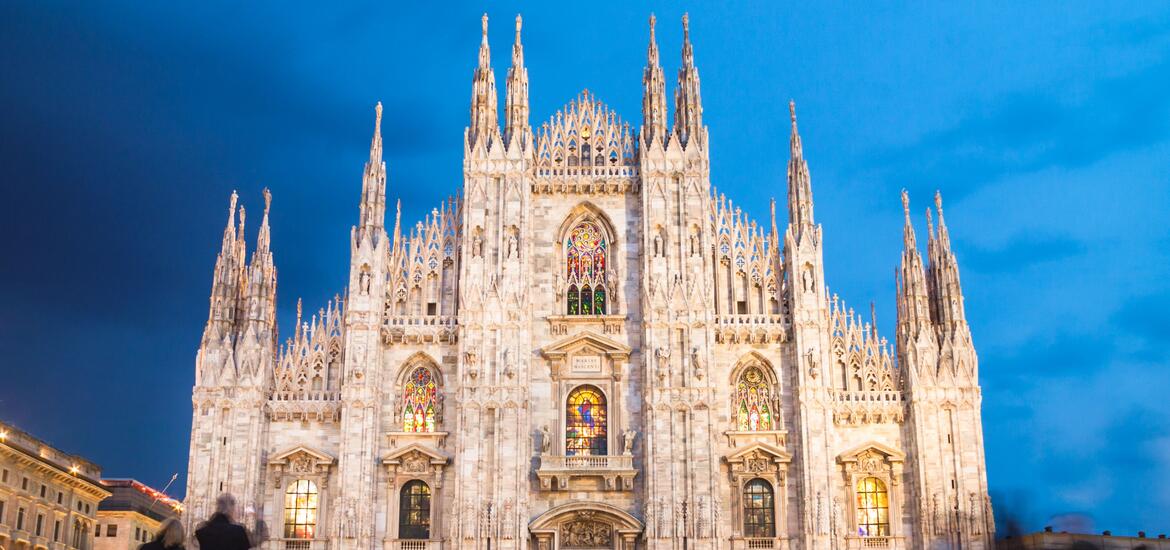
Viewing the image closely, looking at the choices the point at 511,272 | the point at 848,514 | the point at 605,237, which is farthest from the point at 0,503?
the point at 848,514

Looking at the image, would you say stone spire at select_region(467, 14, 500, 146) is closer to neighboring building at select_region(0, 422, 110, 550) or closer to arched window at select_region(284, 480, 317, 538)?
arched window at select_region(284, 480, 317, 538)

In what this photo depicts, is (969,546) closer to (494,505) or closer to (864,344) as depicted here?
(864,344)

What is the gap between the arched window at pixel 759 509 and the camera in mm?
43938

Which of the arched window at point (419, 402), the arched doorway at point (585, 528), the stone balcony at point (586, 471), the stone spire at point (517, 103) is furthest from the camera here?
the stone spire at point (517, 103)

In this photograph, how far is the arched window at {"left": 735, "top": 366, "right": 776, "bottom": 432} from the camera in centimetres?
4509

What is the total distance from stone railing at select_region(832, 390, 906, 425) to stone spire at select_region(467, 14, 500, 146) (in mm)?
16792

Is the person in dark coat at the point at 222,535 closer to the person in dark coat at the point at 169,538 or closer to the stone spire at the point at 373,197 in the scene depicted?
the person in dark coat at the point at 169,538

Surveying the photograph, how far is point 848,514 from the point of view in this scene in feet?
144

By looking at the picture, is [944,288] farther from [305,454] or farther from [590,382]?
[305,454]

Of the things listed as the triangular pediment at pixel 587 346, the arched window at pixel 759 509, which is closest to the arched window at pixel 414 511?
the triangular pediment at pixel 587 346

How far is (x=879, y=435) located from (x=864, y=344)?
3.46 m

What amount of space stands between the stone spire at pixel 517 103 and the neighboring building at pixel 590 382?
9.1 inches

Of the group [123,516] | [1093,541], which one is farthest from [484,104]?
[123,516]

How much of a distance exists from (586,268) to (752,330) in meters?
6.88
